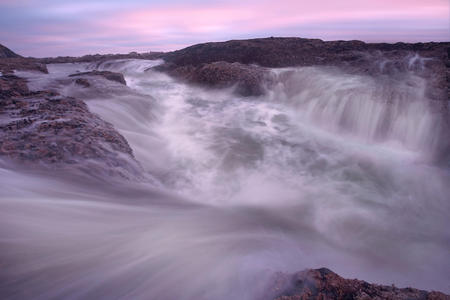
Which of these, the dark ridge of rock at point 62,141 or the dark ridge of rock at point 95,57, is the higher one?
the dark ridge of rock at point 95,57

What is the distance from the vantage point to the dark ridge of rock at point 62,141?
3664 mm

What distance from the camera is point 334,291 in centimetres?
189

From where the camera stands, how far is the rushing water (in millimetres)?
2293

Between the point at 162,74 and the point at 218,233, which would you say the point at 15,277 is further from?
the point at 162,74

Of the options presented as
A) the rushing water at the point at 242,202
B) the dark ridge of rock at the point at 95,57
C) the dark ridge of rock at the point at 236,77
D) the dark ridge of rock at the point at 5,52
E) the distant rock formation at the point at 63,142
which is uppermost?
the dark ridge of rock at the point at 5,52

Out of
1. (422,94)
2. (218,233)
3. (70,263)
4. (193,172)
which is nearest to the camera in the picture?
(70,263)

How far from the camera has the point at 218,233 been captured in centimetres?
315

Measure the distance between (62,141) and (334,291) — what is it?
3.68 meters

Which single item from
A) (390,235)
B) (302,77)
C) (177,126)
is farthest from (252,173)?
(302,77)

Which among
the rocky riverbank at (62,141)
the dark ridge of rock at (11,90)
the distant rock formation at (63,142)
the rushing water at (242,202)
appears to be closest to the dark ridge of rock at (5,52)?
the rushing water at (242,202)

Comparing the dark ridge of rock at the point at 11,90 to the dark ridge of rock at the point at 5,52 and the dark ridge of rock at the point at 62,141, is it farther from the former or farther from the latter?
the dark ridge of rock at the point at 5,52

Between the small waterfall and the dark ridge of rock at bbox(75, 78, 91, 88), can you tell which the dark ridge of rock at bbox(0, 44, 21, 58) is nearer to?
the dark ridge of rock at bbox(75, 78, 91, 88)

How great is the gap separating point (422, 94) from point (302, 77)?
4381 millimetres

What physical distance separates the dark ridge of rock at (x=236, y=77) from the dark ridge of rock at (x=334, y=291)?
9994 millimetres
